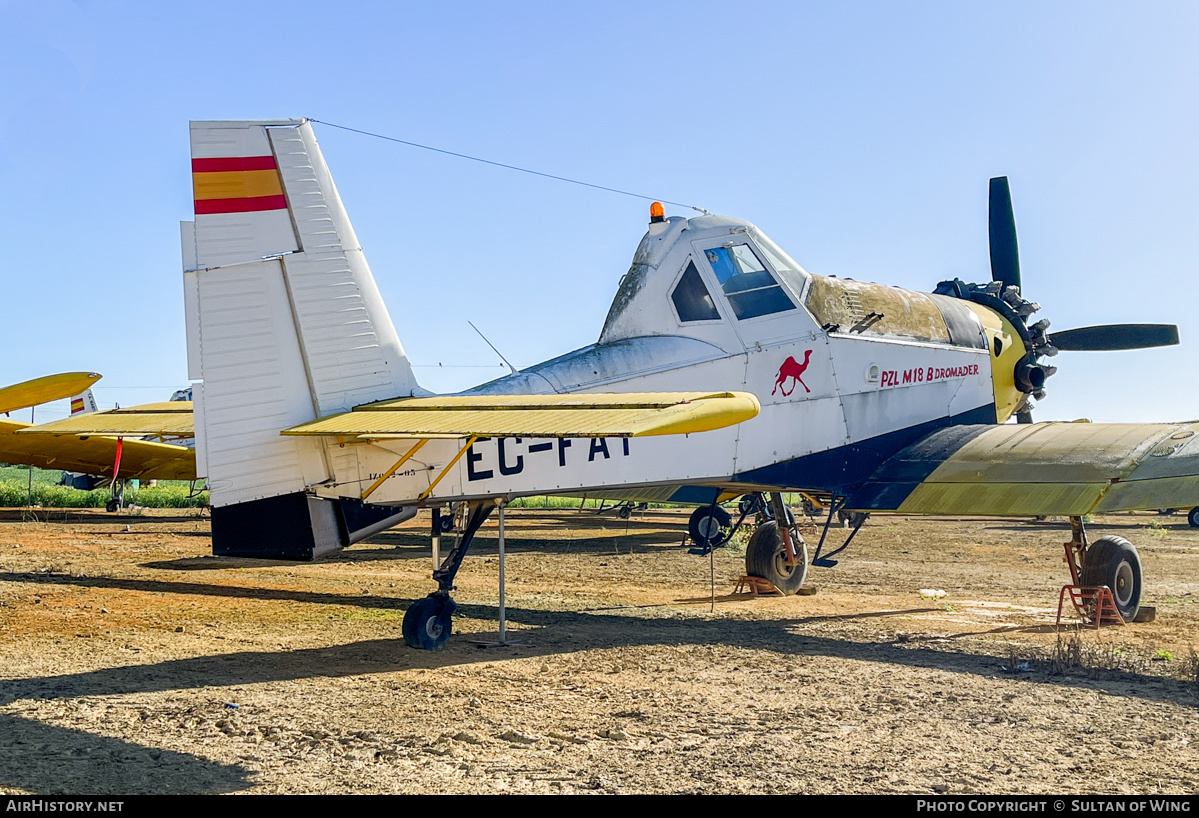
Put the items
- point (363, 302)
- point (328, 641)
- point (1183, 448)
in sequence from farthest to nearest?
point (1183, 448)
point (328, 641)
point (363, 302)

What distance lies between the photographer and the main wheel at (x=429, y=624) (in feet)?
30.2

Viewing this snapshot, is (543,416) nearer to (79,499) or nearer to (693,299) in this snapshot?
(693,299)

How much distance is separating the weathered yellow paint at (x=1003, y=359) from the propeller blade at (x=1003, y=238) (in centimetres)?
197

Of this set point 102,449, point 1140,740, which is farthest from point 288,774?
point 102,449

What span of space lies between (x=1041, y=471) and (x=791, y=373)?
9.56ft

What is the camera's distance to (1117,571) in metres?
11.5

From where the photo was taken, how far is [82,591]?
12172 millimetres

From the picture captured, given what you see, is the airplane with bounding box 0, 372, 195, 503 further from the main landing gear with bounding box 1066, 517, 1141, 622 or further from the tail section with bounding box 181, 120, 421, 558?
the main landing gear with bounding box 1066, 517, 1141, 622

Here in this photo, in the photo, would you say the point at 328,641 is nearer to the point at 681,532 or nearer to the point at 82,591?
the point at 82,591

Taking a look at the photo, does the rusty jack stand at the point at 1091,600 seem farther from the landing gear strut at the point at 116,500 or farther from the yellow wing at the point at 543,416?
the landing gear strut at the point at 116,500

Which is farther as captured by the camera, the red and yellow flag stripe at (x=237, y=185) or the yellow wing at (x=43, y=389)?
the red and yellow flag stripe at (x=237, y=185)

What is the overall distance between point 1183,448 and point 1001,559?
10138 millimetres

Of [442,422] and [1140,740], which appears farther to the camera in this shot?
[442,422]

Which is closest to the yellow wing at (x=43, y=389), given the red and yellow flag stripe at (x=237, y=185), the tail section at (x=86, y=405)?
the red and yellow flag stripe at (x=237, y=185)
